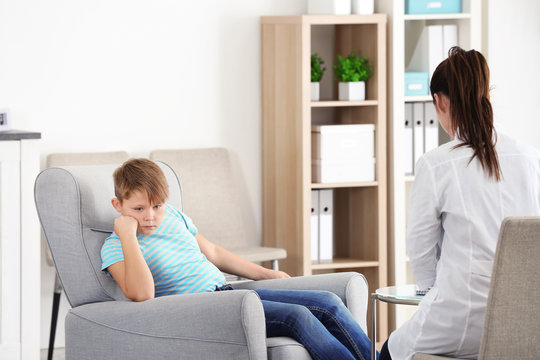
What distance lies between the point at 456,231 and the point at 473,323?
8.0 inches

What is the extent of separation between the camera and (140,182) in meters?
2.57

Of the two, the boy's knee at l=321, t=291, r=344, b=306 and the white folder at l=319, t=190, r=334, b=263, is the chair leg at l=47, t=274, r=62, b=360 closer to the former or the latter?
the white folder at l=319, t=190, r=334, b=263

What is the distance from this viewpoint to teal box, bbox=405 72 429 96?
3936 millimetres

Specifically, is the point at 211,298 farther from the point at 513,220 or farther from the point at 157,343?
the point at 513,220

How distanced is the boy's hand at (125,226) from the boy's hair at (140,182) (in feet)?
0.21

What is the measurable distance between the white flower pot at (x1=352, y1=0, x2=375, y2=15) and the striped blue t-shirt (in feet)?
5.19

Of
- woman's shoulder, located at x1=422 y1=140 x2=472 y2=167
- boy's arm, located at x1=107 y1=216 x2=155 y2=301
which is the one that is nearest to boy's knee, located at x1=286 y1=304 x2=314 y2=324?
boy's arm, located at x1=107 y1=216 x2=155 y2=301

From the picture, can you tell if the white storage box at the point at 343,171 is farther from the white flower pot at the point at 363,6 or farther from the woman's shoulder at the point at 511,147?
the woman's shoulder at the point at 511,147

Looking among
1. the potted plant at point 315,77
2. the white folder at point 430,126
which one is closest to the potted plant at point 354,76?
the potted plant at point 315,77

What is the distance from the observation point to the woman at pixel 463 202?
1.88 m

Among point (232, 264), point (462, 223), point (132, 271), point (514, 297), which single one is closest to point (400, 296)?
point (462, 223)

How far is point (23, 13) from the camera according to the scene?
148 inches

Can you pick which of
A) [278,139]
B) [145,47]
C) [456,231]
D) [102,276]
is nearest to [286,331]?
[102,276]

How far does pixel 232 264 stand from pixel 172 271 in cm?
31
